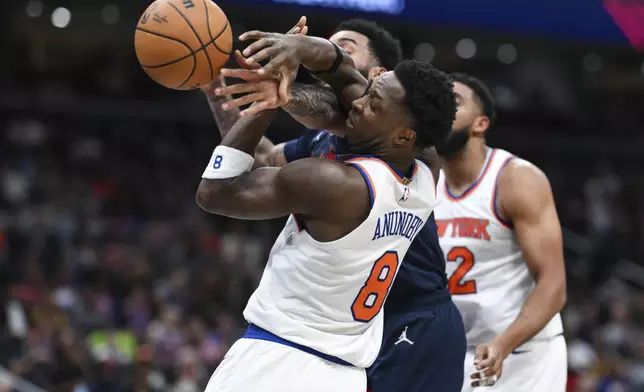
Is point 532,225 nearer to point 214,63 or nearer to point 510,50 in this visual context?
point 214,63

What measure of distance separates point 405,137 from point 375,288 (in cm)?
60

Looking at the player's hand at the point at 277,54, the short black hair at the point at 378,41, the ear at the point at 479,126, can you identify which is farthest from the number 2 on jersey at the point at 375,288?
the ear at the point at 479,126

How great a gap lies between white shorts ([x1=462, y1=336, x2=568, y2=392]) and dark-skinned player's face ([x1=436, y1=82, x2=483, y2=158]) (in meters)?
1.08

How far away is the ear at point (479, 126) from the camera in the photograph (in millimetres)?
5008

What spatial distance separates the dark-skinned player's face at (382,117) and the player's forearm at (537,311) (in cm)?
117

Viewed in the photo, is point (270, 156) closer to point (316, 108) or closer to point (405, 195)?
point (316, 108)

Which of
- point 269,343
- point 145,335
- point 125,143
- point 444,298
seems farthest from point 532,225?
point 125,143

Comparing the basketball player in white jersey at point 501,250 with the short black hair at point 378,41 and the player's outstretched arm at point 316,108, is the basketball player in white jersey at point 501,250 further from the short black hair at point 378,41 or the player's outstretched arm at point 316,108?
the player's outstretched arm at point 316,108

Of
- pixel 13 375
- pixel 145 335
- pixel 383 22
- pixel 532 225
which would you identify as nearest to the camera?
pixel 532 225

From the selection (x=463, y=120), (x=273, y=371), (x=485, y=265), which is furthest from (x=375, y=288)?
(x=463, y=120)

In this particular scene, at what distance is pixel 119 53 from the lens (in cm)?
1936

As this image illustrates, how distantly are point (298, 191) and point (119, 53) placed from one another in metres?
16.7

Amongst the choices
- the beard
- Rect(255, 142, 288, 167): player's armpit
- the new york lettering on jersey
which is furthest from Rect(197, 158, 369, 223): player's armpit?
the beard

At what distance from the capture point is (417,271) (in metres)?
4.14
